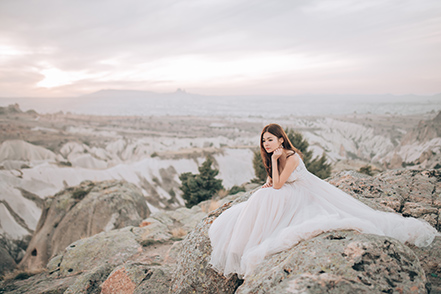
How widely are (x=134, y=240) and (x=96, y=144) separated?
55.5 meters

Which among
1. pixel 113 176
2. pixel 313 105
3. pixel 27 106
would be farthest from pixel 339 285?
pixel 313 105

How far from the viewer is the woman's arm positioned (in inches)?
129

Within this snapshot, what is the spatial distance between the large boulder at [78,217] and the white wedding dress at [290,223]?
869cm

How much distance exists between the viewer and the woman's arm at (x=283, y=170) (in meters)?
3.28

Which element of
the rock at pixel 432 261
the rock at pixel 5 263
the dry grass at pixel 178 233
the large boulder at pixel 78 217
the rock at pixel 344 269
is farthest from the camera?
the rock at pixel 5 263

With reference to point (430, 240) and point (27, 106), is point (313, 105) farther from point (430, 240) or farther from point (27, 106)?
point (430, 240)

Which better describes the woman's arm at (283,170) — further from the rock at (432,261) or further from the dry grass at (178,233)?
the dry grass at (178,233)

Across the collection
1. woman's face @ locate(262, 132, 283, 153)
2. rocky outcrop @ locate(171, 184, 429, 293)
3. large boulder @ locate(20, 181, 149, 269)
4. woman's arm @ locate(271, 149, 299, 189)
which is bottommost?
large boulder @ locate(20, 181, 149, 269)

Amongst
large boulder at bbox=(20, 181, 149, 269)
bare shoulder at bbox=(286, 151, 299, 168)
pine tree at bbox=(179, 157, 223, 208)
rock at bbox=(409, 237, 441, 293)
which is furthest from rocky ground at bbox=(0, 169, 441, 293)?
pine tree at bbox=(179, 157, 223, 208)

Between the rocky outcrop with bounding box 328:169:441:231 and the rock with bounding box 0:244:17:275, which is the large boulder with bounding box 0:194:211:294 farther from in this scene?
the rock with bounding box 0:244:17:275

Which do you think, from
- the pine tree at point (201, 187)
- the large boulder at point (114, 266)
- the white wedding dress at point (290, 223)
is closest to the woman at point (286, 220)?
the white wedding dress at point (290, 223)

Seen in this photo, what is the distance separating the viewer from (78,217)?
10.7 meters

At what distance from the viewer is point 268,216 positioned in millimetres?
3098

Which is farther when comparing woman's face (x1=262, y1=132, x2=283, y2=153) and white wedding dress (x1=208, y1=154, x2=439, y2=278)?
woman's face (x1=262, y1=132, x2=283, y2=153)
